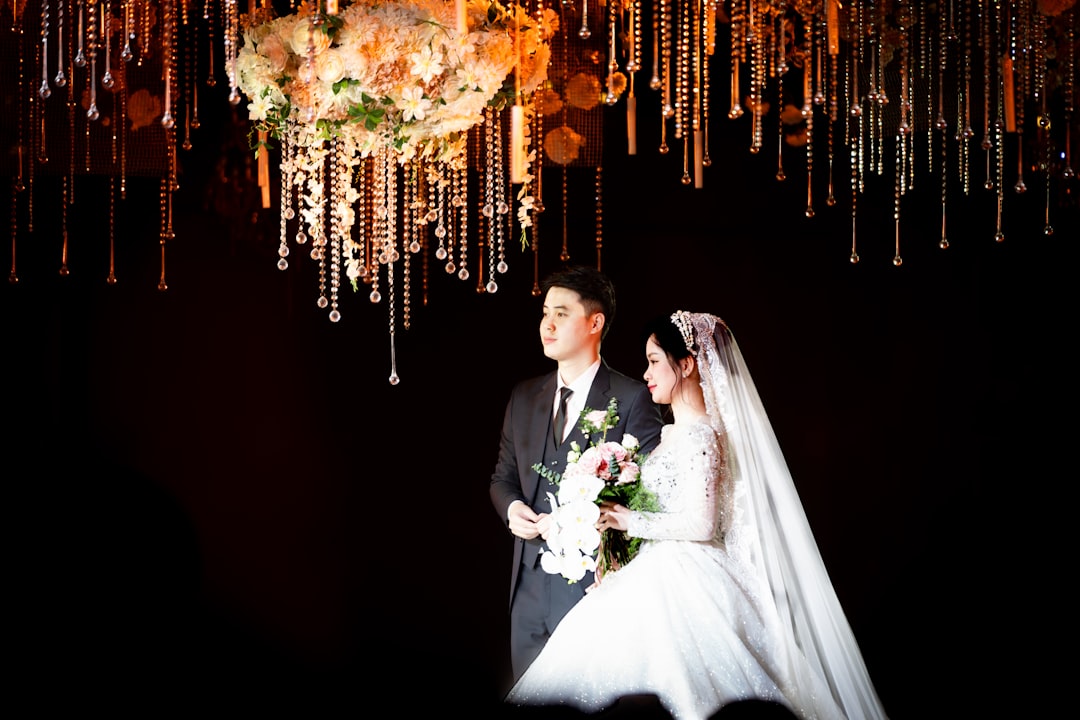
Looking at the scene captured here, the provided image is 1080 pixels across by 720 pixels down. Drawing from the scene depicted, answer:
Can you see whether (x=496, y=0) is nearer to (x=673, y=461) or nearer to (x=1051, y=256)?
(x=673, y=461)

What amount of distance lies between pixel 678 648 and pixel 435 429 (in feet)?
6.27

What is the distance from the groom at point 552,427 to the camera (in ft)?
13.4

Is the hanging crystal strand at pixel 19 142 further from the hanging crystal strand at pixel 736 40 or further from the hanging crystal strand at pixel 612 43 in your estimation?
the hanging crystal strand at pixel 736 40

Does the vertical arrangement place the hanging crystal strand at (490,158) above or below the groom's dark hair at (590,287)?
above

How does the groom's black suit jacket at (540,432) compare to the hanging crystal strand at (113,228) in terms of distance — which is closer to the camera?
the groom's black suit jacket at (540,432)

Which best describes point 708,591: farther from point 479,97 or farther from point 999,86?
point 999,86

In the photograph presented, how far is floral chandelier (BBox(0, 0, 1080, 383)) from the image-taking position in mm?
3562

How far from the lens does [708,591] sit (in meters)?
3.55

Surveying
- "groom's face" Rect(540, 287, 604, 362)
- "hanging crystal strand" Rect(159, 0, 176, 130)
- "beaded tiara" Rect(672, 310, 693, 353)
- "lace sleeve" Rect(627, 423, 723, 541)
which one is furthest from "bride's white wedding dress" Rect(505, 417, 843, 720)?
"hanging crystal strand" Rect(159, 0, 176, 130)

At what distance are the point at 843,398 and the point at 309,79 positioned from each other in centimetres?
287

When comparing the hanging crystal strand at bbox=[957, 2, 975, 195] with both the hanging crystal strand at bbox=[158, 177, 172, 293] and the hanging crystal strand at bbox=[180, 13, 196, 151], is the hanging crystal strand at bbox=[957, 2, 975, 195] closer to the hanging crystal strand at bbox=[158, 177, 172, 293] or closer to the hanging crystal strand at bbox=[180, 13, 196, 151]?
the hanging crystal strand at bbox=[180, 13, 196, 151]

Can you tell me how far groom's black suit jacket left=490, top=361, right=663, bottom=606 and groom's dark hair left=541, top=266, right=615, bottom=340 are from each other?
183 millimetres

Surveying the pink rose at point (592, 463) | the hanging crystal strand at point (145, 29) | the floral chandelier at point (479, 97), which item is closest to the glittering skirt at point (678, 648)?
the pink rose at point (592, 463)

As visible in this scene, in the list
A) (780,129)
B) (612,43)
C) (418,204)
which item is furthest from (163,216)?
(780,129)
